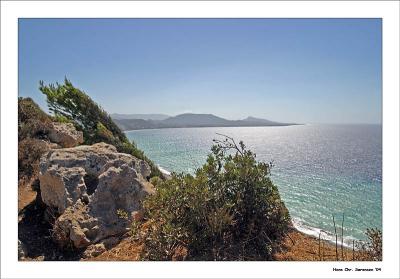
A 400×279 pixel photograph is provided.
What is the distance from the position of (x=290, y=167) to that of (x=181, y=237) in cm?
2495

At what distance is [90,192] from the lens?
4.87 metres

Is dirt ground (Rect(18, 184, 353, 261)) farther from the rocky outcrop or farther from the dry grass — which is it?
the rocky outcrop

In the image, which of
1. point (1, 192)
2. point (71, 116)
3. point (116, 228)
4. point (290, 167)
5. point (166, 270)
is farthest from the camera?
point (290, 167)

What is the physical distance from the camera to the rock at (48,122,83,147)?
8.66 meters

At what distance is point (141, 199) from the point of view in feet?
16.0

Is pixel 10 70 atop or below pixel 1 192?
atop

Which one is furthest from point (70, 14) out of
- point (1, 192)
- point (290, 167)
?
point (290, 167)

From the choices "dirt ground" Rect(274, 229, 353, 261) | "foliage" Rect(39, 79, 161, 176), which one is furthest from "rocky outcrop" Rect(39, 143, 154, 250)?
"foliage" Rect(39, 79, 161, 176)

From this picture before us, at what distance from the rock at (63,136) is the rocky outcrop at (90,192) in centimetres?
379

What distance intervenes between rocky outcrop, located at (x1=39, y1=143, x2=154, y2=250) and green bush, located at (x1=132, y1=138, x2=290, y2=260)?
46 centimetres

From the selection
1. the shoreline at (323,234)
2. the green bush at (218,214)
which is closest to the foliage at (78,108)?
the shoreline at (323,234)

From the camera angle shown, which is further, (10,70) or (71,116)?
(71,116)

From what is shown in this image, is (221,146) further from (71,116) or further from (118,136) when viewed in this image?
(71,116)

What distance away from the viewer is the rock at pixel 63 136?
8664 millimetres
